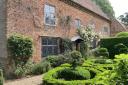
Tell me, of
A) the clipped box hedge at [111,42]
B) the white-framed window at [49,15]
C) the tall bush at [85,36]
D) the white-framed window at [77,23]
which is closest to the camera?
the white-framed window at [49,15]

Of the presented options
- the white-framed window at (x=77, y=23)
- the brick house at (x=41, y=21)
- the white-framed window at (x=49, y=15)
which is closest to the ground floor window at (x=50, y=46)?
→ the brick house at (x=41, y=21)

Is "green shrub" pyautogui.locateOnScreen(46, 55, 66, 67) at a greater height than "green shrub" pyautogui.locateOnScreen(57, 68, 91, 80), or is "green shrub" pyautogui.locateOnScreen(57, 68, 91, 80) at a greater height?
"green shrub" pyautogui.locateOnScreen(46, 55, 66, 67)

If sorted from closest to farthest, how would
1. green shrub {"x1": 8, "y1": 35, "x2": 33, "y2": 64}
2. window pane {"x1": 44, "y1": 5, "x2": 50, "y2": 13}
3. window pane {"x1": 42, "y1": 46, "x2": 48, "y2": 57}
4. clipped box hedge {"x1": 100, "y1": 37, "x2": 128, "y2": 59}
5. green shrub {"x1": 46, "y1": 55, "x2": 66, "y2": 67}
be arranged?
green shrub {"x1": 8, "y1": 35, "x2": 33, "y2": 64}, green shrub {"x1": 46, "y1": 55, "x2": 66, "y2": 67}, window pane {"x1": 42, "y1": 46, "x2": 48, "y2": 57}, window pane {"x1": 44, "y1": 5, "x2": 50, "y2": 13}, clipped box hedge {"x1": 100, "y1": 37, "x2": 128, "y2": 59}

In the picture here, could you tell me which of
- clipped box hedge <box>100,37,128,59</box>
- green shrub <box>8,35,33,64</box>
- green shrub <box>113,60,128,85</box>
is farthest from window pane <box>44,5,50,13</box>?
green shrub <box>113,60,128,85</box>

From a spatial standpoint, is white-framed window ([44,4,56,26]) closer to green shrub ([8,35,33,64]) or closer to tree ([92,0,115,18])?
green shrub ([8,35,33,64])

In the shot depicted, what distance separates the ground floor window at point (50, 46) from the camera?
21547 millimetres

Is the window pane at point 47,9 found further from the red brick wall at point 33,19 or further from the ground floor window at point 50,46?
the ground floor window at point 50,46

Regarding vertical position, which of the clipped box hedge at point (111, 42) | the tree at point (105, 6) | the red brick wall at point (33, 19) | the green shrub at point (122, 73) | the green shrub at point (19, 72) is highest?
the tree at point (105, 6)

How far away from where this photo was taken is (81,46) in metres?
28.0

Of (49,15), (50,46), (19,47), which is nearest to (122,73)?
(19,47)

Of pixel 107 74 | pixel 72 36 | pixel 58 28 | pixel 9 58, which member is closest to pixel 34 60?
pixel 9 58

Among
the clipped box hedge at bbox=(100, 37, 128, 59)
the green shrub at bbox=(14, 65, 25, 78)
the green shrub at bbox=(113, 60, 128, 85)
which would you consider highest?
the clipped box hedge at bbox=(100, 37, 128, 59)

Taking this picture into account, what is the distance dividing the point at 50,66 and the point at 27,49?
2466mm

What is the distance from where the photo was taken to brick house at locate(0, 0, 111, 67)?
57.4ft
